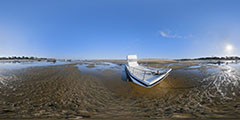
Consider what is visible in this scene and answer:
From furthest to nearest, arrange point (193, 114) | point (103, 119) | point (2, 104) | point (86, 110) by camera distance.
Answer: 1. point (2, 104)
2. point (86, 110)
3. point (193, 114)
4. point (103, 119)

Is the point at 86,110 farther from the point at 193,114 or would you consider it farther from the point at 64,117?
the point at 193,114

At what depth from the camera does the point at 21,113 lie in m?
3.95

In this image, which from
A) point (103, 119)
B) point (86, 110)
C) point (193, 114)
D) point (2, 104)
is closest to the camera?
point (103, 119)

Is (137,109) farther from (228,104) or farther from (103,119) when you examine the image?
(228,104)

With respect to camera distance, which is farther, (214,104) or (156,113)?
(214,104)

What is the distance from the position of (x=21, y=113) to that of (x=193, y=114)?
309 inches

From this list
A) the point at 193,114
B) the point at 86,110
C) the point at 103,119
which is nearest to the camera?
the point at 103,119

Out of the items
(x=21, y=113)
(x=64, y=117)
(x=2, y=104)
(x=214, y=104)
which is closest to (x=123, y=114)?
(x=64, y=117)

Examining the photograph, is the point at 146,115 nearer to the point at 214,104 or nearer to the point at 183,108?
the point at 183,108

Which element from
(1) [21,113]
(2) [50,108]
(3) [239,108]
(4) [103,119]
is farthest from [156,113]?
(1) [21,113]

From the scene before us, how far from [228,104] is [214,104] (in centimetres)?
77

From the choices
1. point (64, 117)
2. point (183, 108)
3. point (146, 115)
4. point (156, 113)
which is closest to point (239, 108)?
point (183, 108)

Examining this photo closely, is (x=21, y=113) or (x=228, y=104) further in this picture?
(x=228, y=104)

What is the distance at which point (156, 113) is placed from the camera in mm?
4094
